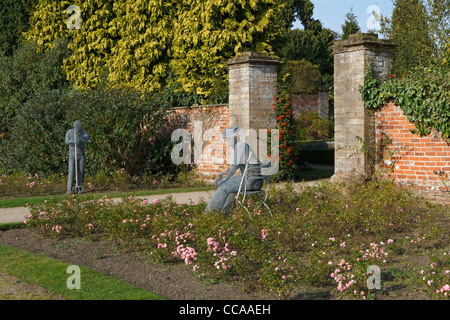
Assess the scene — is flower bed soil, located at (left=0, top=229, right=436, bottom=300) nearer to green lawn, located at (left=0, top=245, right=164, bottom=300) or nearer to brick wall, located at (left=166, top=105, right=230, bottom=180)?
Result: green lawn, located at (left=0, top=245, right=164, bottom=300)

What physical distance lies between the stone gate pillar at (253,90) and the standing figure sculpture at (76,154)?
12.7ft

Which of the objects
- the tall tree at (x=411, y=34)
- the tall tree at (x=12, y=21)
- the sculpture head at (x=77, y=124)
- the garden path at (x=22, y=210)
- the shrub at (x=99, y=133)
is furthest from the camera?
the tall tree at (x=12, y=21)

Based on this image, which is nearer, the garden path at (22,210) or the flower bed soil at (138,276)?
the flower bed soil at (138,276)

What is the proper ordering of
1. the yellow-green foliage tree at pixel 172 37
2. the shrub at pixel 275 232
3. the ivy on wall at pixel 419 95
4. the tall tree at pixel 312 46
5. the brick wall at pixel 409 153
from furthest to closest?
the tall tree at pixel 312 46
the yellow-green foliage tree at pixel 172 37
the brick wall at pixel 409 153
the ivy on wall at pixel 419 95
the shrub at pixel 275 232

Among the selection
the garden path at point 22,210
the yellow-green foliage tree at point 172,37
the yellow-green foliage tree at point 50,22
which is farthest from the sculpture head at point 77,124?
the yellow-green foliage tree at point 50,22

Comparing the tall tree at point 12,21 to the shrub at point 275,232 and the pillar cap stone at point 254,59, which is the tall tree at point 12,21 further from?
the shrub at point 275,232

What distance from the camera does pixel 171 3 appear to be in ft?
59.1

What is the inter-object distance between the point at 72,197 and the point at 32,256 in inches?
85.1

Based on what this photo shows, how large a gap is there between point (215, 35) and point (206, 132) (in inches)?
147

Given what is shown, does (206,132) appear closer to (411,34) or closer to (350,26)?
(411,34)

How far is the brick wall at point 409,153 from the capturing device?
9641 mm

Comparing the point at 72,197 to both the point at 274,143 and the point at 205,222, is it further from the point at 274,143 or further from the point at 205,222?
the point at 274,143

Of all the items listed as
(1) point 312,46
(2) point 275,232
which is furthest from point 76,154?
(1) point 312,46

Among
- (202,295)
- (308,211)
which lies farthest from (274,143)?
(202,295)
